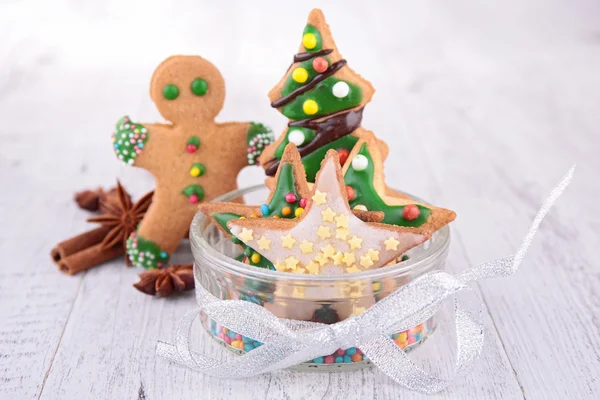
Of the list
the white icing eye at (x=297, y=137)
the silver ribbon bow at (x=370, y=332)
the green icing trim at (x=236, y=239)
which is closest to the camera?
the silver ribbon bow at (x=370, y=332)

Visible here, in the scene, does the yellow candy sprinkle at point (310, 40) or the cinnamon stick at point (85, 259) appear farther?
the cinnamon stick at point (85, 259)

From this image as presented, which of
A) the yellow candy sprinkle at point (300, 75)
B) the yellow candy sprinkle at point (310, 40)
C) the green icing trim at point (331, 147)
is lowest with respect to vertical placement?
the green icing trim at point (331, 147)

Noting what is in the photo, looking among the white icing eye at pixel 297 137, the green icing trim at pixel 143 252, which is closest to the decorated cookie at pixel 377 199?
the white icing eye at pixel 297 137

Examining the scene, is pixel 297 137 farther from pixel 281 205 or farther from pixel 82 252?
pixel 82 252

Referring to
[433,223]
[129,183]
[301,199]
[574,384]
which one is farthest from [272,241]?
[129,183]

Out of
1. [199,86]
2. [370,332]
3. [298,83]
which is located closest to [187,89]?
[199,86]

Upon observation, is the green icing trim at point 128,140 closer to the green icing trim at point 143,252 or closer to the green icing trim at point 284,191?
the green icing trim at point 143,252
